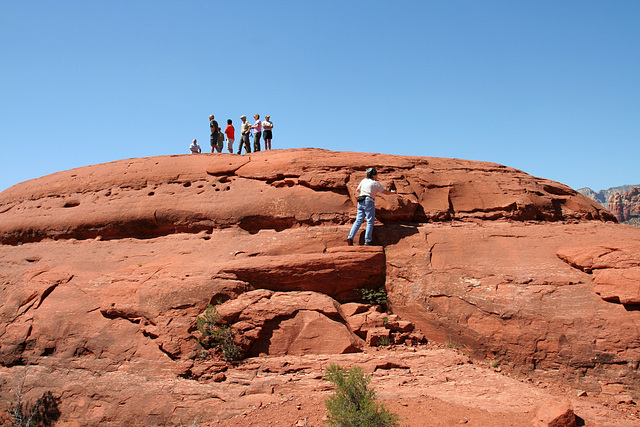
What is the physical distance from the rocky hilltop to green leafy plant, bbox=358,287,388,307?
109 mm

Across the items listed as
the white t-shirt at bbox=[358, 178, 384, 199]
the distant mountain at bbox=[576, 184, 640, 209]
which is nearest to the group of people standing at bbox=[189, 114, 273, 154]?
the white t-shirt at bbox=[358, 178, 384, 199]

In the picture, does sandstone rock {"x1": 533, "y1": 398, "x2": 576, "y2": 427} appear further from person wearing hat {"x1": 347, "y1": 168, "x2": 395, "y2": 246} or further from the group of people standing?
the group of people standing

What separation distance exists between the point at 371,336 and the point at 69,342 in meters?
5.46

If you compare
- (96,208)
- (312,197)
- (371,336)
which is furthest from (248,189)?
(371,336)

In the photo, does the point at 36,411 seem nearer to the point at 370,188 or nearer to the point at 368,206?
the point at 368,206

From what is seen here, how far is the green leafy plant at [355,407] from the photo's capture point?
223 inches

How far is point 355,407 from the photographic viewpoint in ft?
19.2

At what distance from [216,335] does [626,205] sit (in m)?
65.2

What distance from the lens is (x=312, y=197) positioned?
34.5ft

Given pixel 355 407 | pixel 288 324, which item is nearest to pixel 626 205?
pixel 288 324

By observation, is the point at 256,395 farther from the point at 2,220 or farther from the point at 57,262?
the point at 2,220

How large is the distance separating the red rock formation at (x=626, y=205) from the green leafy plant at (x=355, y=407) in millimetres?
61332

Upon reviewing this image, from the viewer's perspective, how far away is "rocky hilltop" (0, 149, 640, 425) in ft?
24.4

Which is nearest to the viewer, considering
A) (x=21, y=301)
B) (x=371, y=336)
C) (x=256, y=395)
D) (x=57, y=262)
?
(x=256, y=395)
